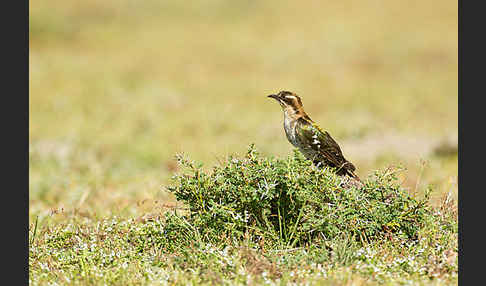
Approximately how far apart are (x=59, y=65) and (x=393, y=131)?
14393mm

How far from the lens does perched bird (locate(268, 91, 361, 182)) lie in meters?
6.08

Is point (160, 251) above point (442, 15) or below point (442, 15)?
below

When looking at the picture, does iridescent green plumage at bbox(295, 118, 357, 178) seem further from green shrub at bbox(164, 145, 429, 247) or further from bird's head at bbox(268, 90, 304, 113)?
green shrub at bbox(164, 145, 429, 247)

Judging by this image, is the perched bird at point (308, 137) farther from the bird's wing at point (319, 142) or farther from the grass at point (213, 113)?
the grass at point (213, 113)

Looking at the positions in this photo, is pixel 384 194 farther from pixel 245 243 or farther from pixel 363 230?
pixel 245 243

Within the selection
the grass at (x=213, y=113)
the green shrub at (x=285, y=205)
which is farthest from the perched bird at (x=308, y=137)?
the green shrub at (x=285, y=205)

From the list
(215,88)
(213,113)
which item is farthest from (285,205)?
(215,88)

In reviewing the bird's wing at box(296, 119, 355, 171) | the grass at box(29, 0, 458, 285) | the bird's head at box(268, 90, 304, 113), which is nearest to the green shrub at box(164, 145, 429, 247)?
the grass at box(29, 0, 458, 285)

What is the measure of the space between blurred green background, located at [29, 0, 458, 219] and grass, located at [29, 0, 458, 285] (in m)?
0.08

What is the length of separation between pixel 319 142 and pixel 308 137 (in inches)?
4.9

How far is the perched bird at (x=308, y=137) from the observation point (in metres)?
6.08

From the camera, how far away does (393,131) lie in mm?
16422

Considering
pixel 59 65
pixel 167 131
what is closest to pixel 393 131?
pixel 167 131

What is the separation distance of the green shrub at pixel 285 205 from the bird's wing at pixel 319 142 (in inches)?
17.1
